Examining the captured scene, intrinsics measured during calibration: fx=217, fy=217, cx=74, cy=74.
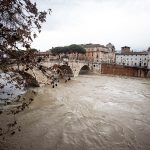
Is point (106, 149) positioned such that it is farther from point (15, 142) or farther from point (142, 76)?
point (142, 76)

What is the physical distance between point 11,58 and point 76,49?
60.4 meters

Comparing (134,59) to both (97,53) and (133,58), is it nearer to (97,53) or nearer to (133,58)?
(133,58)

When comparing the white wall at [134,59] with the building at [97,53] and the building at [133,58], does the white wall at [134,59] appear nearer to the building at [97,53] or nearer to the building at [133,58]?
the building at [133,58]

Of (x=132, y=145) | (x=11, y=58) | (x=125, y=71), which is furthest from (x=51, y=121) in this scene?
(x=125, y=71)

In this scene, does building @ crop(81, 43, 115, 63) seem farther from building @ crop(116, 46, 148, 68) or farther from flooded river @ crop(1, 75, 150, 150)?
flooded river @ crop(1, 75, 150, 150)

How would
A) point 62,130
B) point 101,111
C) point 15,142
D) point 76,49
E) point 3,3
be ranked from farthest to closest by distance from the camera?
point 76,49
point 101,111
point 62,130
point 15,142
point 3,3

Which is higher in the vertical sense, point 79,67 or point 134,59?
point 134,59

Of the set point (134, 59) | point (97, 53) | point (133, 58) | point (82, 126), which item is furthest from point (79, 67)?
point (133, 58)

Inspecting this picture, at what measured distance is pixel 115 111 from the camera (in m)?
18.6

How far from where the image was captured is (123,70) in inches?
2315

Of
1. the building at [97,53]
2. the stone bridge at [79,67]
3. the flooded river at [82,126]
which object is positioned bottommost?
the flooded river at [82,126]

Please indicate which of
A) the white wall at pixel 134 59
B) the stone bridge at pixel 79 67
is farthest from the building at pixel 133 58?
the stone bridge at pixel 79 67

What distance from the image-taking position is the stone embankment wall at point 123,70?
187 ft

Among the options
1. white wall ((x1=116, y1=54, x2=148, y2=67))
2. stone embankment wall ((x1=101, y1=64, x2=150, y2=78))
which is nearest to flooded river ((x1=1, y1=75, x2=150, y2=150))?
stone embankment wall ((x1=101, y1=64, x2=150, y2=78))
